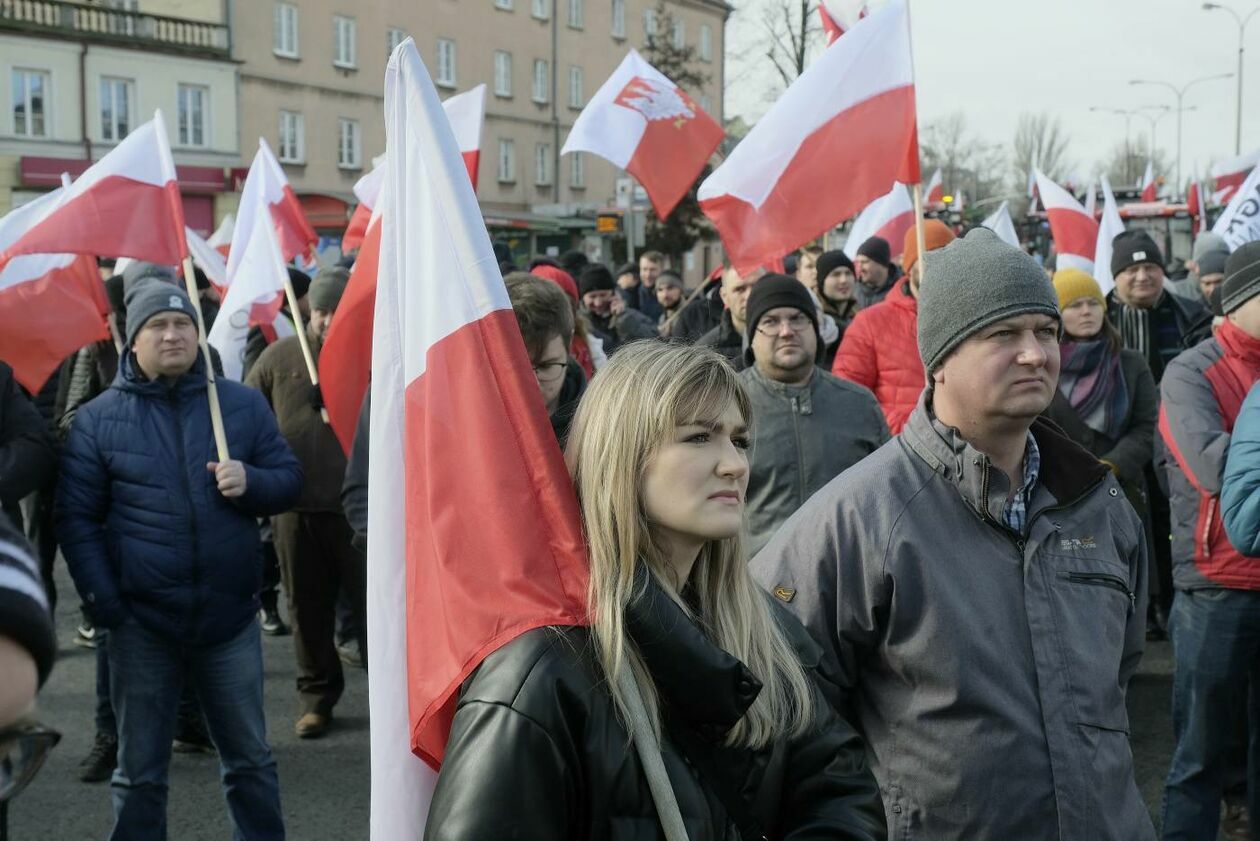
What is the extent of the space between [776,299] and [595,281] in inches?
229

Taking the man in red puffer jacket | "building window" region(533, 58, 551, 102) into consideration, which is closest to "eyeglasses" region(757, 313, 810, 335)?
the man in red puffer jacket

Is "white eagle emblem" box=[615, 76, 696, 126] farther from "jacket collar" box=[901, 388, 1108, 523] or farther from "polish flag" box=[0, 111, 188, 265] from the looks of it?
"jacket collar" box=[901, 388, 1108, 523]

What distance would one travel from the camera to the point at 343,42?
1838 inches

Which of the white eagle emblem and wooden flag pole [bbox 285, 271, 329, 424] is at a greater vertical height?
the white eagle emblem

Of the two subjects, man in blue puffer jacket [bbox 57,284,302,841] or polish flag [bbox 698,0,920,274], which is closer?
man in blue puffer jacket [bbox 57,284,302,841]

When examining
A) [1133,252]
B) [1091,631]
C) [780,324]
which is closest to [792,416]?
[780,324]

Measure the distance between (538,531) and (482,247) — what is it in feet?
1.95

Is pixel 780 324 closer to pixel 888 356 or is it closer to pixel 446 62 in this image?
pixel 888 356

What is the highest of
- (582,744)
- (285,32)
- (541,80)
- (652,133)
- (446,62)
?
(541,80)

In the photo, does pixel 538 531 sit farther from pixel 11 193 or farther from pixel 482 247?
pixel 11 193

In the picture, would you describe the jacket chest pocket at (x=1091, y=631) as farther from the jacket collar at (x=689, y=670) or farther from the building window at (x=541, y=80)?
the building window at (x=541, y=80)

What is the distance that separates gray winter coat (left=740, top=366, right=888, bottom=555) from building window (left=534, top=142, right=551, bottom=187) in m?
51.1

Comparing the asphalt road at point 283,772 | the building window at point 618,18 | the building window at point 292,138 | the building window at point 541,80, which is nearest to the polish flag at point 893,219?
the asphalt road at point 283,772

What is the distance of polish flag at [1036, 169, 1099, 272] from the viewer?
10.1 meters
